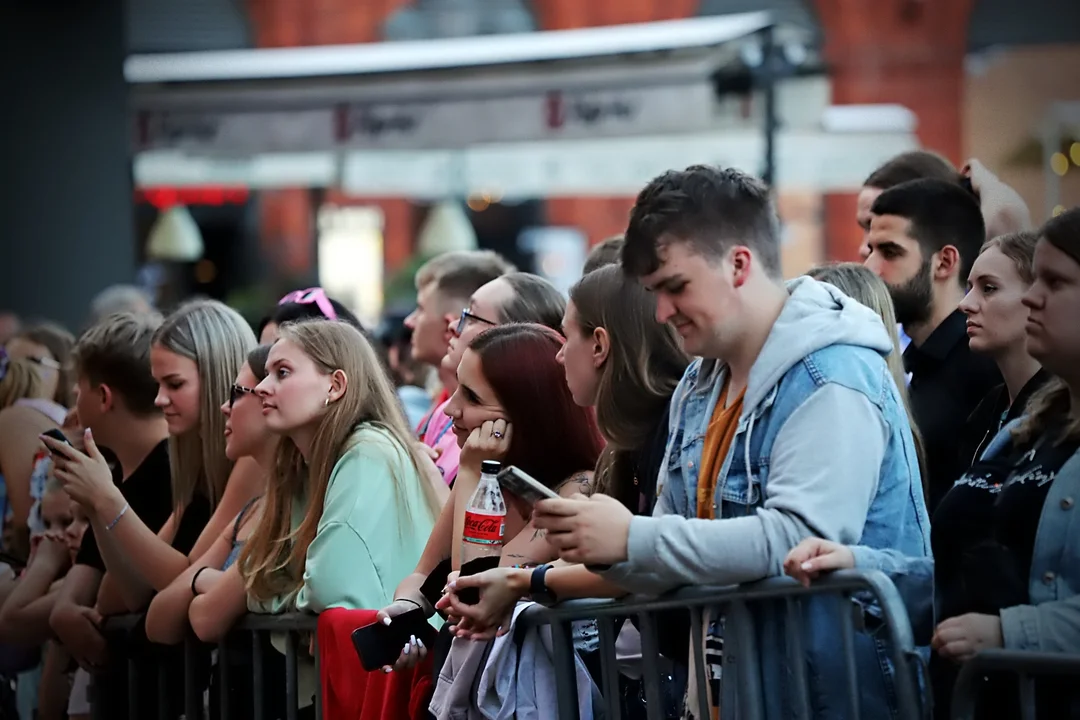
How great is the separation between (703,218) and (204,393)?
2.84 m

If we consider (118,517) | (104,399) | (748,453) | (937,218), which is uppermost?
(937,218)

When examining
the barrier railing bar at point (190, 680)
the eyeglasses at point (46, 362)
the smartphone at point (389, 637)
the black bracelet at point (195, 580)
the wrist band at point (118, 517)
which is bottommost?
the barrier railing bar at point (190, 680)

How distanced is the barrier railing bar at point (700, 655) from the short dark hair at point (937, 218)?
7.43 feet

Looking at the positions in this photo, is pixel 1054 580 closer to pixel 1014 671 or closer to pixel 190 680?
pixel 1014 671

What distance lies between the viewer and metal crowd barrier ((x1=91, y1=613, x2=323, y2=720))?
15.9 ft

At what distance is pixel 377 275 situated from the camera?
2245 cm

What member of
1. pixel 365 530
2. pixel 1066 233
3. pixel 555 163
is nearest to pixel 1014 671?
pixel 1066 233

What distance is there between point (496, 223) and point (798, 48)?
6036 millimetres

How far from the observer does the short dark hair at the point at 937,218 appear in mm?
5379

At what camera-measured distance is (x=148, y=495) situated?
20.0ft

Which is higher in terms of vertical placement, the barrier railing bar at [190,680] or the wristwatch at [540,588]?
the wristwatch at [540,588]

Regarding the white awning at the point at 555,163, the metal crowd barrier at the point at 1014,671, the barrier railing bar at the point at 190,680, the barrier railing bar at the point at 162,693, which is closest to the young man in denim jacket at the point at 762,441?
the metal crowd barrier at the point at 1014,671

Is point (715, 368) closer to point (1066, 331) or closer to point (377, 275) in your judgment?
point (1066, 331)

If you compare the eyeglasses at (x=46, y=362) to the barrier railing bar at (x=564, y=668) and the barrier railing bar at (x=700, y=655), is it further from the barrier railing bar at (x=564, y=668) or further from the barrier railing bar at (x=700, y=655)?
the barrier railing bar at (x=700, y=655)
